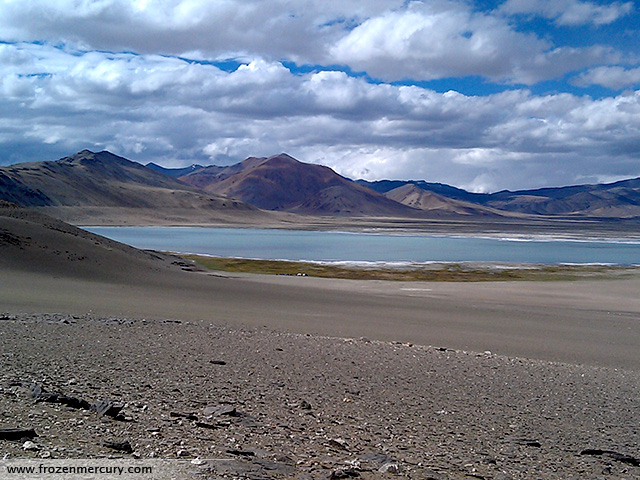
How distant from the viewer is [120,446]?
5793 millimetres

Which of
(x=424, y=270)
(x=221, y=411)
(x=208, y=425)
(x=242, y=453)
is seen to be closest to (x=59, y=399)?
(x=208, y=425)

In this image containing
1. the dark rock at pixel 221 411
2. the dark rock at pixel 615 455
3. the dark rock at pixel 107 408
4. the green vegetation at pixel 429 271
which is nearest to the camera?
the dark rock at pixel 107 408

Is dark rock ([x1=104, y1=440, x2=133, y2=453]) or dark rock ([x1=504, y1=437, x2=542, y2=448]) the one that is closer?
dark rock ([x1=104, y1=440, x2=133, y2=453])

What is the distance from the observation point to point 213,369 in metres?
9.88

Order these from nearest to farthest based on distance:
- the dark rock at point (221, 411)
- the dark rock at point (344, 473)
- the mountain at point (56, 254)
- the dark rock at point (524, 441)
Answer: the dark rock at point (344, 473)
the dark rock at point (221, 411)
the dark rock at point (524, 441)
the mountain at point (56, 254)

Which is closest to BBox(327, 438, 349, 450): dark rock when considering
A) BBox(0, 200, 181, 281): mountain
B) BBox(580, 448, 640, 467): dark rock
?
BBox(580, 448, 640, 467): dark rock

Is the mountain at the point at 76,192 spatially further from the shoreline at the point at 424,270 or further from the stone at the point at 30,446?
the stone at the point at 30,446

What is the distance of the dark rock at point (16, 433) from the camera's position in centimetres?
559

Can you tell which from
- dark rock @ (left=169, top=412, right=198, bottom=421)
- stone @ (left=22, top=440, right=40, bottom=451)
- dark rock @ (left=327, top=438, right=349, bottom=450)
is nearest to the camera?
stone @ (left=22, top=440, right=40, bottom=451)

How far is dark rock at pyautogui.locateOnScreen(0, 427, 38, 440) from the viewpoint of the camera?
5590 mm

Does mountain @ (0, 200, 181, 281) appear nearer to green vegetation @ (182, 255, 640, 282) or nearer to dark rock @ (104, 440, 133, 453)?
green vegetation @ (182, 255, 640, 282)

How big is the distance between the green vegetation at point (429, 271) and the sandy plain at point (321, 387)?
20.8 m

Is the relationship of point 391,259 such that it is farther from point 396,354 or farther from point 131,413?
point 131,413

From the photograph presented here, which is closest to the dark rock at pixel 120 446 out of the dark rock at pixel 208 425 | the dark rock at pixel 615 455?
the dark rock at pixel 208 425
